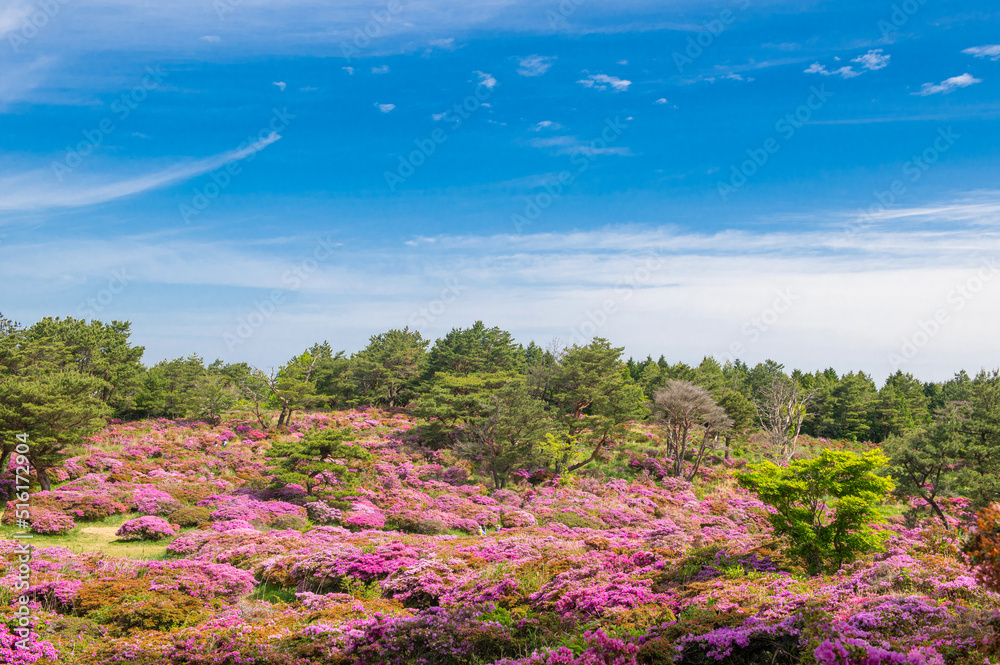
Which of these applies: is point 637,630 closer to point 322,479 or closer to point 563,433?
point 322,479

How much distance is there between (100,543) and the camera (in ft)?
56.1

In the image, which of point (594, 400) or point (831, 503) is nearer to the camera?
point (831, 503)

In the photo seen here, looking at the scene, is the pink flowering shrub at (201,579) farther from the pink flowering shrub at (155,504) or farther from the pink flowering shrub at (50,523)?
the pink flowering shrub at (155,504)

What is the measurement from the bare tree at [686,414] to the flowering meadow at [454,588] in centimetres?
811

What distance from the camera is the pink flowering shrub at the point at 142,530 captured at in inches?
701

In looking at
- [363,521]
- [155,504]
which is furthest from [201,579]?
[155,504]

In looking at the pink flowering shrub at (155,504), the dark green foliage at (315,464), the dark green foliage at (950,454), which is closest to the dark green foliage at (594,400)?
the dark green foliage at (315,464)

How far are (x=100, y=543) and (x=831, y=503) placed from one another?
20980mm

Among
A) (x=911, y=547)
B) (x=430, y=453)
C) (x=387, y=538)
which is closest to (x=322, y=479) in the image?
(x=387, y=538)

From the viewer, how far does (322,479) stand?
23734 mm

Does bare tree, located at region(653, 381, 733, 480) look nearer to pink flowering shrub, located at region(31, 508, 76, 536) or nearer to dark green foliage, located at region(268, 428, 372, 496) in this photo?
dark green foliage, located at region(268, 428, 372, 496)

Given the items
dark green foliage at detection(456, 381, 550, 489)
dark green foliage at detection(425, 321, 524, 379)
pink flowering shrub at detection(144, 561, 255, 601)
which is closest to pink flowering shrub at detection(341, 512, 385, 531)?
pink flowering shrub at detection(144, 561, 255, 601)

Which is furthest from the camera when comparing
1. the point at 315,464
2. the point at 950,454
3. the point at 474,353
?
the point at 474,353

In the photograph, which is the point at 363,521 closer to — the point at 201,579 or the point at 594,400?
the point at 201,579
